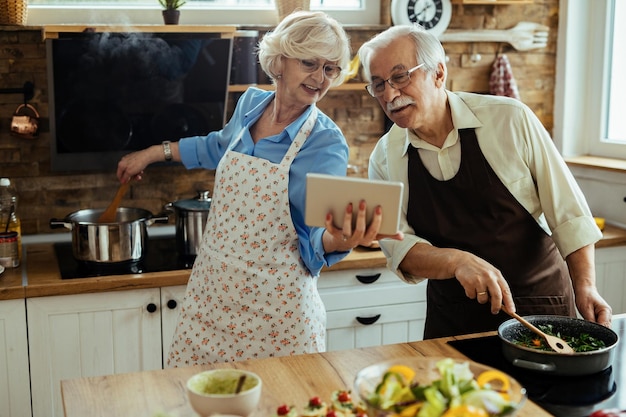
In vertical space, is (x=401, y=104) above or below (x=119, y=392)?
above

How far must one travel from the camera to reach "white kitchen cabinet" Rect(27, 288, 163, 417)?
262cm

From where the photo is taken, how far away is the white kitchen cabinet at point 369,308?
2.94 meters

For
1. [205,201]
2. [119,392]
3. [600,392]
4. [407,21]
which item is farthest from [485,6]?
[119,392]

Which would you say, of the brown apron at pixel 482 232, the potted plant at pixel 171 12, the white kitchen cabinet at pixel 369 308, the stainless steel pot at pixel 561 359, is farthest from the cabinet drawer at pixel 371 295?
the stainless steel pot at pixel 561 359

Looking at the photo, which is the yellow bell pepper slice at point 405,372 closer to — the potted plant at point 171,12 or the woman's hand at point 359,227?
the woman's hand at point 359,227

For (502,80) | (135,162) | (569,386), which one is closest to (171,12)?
(135,162)

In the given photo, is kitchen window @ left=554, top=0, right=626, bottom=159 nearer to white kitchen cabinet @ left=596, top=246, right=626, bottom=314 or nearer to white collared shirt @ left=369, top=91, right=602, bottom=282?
white kitchen cabinet @ left=596, top=246, right=626, bottom=314

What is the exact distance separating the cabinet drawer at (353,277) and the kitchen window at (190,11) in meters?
1.16

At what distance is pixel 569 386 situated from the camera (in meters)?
1.49

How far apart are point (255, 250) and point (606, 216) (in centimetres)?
201

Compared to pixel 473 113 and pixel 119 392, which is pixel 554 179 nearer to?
pixel 473 113

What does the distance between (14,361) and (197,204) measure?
83cm

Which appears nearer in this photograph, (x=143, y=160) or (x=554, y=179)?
(x=554, y=179)

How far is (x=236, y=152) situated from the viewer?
2.18 metres
